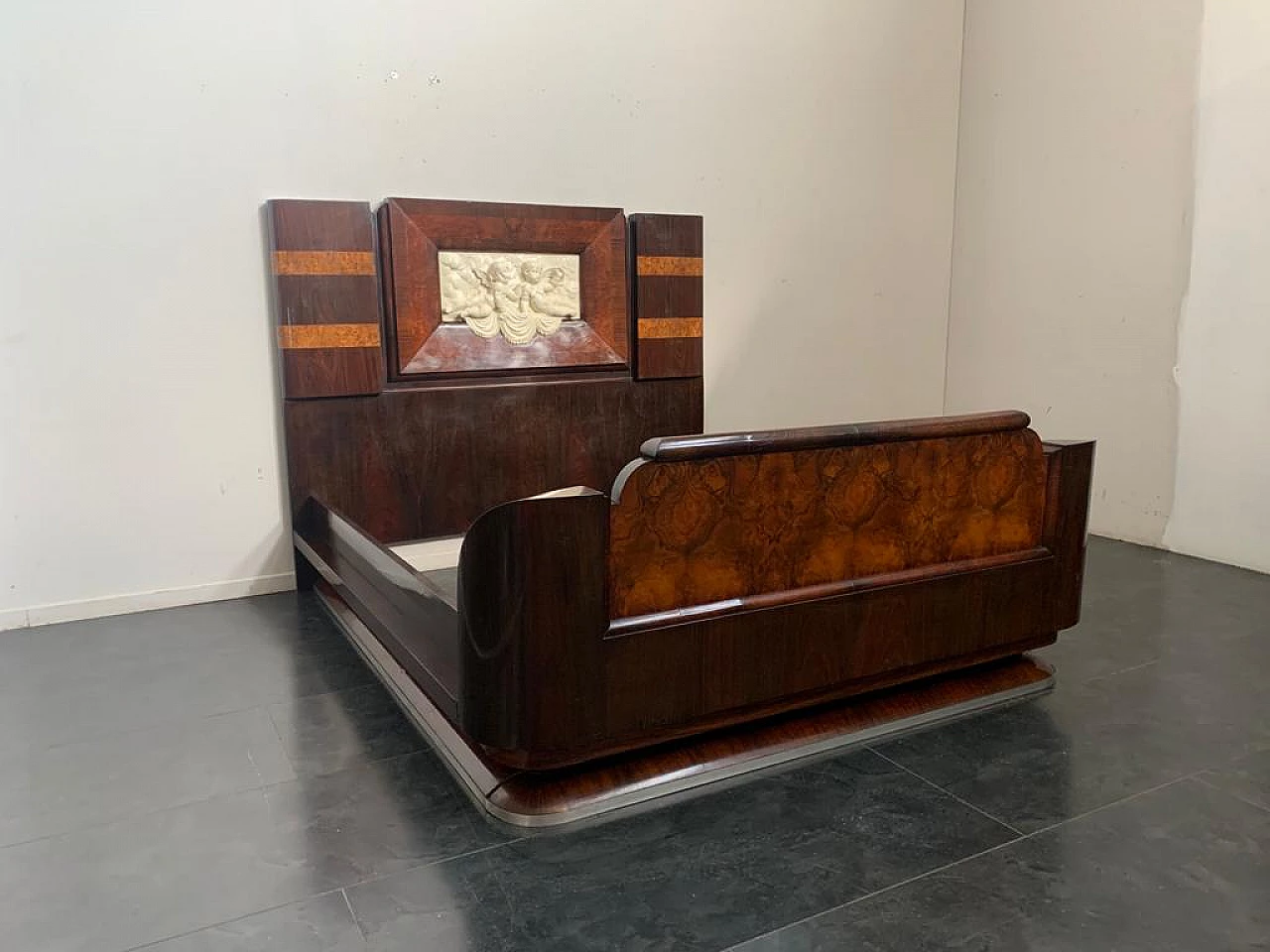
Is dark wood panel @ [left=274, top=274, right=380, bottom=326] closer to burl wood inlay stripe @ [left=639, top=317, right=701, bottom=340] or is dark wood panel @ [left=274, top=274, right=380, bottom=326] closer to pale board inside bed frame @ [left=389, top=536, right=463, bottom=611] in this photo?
pale board inside bed frame @ [left=389, top=536, right=463, bottom=611]

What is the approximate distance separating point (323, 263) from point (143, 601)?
4.38ft

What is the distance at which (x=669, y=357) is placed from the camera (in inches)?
159

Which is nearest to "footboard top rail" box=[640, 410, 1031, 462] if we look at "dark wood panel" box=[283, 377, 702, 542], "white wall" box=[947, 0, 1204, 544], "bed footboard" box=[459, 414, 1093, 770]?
"bed footboard" box=[459, 414, 1093, 770]

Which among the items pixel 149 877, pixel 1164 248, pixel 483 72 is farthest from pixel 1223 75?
pixel 149 877

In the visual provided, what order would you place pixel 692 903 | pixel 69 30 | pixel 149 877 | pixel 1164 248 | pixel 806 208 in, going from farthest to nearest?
1. pixel 806 208
2. pixel 1164 248
3. pixel 69 30
4. pixel 149 877
5. pixel 692 903

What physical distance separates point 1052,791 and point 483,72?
317 cm

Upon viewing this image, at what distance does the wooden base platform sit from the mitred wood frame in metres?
1.42

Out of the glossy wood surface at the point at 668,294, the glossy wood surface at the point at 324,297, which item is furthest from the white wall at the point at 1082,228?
the glossy wood surface at the point at 324,297

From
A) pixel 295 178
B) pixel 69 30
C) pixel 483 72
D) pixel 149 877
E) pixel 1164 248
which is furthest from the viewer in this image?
pixel 1164 248

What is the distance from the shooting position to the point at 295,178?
341 cm

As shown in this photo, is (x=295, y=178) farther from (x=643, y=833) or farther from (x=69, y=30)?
(x=643, y=833)

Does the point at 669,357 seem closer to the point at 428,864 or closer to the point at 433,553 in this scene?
the point at 433,553

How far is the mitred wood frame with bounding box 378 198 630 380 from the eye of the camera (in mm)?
3482

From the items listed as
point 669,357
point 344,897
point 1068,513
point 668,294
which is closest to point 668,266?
point 668,294
